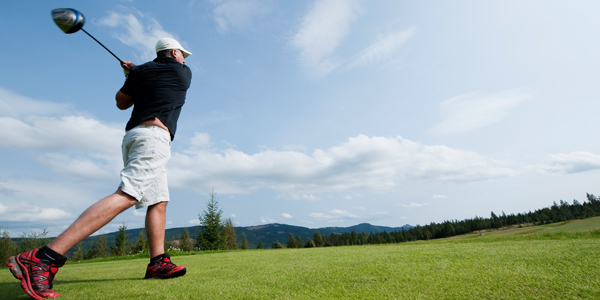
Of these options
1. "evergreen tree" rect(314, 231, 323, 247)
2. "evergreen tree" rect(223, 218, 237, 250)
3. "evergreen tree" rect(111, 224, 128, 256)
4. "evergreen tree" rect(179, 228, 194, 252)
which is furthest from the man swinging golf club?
"evergreen tree" rect(314, 231, 323, 247)

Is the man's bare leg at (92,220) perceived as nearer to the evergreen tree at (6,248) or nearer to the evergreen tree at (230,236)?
the evergreen tree at (6,248)

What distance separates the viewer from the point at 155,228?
9.44 ft

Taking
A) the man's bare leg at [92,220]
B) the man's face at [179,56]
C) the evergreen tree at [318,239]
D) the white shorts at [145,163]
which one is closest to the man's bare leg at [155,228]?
the white shorts at [145,163]

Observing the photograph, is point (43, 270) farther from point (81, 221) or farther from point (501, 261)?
point (501, 261)

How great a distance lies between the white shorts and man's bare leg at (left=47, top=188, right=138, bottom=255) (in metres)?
0.09

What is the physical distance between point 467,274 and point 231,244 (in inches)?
2182

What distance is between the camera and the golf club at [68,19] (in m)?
2.97

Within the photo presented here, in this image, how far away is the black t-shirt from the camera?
2842mm

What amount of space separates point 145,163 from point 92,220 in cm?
61

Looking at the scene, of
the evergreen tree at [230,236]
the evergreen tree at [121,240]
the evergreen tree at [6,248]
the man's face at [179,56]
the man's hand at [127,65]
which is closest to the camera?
the man's hand at [127,65]

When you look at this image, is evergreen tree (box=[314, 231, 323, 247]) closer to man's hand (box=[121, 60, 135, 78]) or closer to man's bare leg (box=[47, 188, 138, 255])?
man's hand (box=[121, 60, 135, 78])

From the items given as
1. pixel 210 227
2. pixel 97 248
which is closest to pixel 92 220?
pixel 210 227

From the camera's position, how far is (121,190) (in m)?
2.43

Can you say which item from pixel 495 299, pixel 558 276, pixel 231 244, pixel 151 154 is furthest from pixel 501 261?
pixel 231 244
